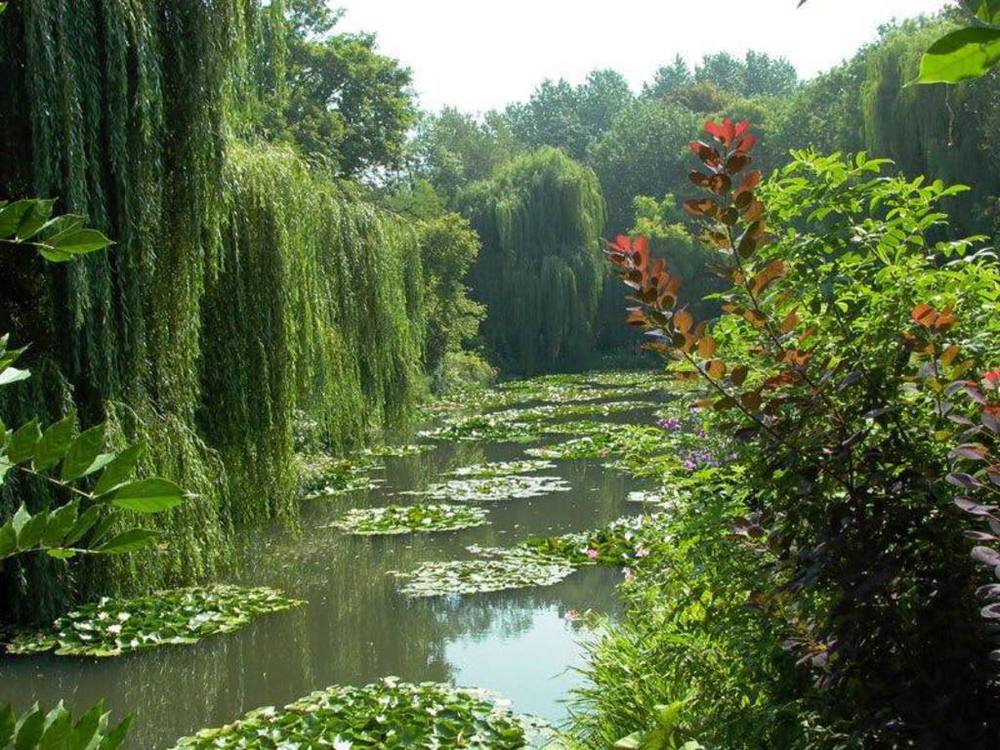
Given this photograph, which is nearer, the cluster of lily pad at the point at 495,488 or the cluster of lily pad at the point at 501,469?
the cluster of lily pad at the point at 495,488

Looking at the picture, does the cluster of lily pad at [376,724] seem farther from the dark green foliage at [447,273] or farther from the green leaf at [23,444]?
the dark green foliage at [447,273]

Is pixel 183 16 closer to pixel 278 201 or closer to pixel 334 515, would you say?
pixel 278 201

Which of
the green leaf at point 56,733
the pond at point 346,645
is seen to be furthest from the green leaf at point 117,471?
the pond at point 346,645

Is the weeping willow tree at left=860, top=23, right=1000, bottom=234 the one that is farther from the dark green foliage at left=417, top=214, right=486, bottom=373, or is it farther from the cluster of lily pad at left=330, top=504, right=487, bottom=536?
the cluster of lily pad at left=330, top=504, right=487, bottom=536

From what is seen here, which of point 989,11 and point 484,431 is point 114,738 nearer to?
point 989,11

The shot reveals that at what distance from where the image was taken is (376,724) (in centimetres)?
454

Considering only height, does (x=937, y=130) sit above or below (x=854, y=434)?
above

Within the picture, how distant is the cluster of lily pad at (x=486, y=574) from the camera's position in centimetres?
727

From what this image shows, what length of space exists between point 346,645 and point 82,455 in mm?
5824

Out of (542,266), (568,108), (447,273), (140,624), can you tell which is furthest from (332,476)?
(568,108)

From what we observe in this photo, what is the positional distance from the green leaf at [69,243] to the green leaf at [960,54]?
0.57 m

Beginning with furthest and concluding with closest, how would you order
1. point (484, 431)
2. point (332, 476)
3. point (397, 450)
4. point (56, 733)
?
point (484, 431) → point (397, 450) → point (332, 476) → point (56, 733)

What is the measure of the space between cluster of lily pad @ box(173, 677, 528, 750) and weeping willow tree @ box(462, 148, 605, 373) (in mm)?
22878

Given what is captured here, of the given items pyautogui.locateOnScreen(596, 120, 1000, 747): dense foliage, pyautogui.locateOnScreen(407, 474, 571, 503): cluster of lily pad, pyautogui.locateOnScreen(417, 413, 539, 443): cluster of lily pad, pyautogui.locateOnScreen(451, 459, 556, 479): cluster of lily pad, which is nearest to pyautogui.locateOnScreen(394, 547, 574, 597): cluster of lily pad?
pyautogui.locateOnScreen(407, 474, 571, 503): cluster of lily pad
